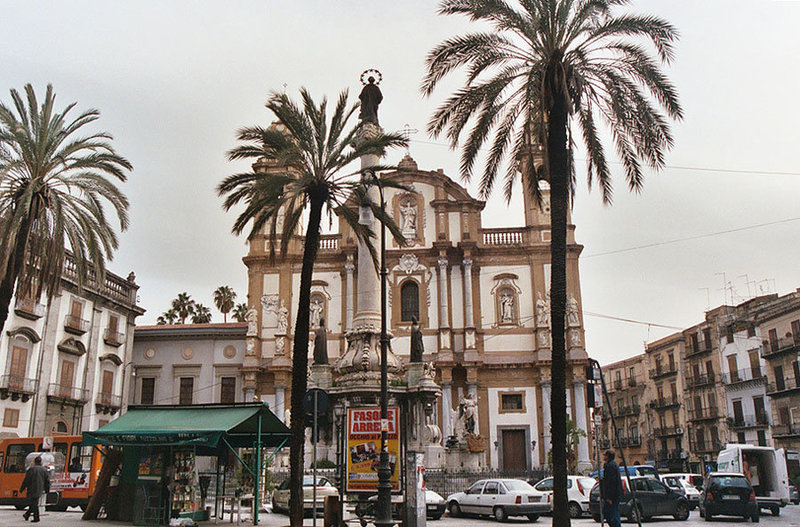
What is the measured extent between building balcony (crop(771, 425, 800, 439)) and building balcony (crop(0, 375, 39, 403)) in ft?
141

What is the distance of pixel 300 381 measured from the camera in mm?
16312

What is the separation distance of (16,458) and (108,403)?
1649 cm

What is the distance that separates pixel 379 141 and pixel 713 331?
44.5 meters

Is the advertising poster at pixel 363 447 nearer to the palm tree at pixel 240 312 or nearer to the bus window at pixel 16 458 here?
the bus window at pixel 16 458

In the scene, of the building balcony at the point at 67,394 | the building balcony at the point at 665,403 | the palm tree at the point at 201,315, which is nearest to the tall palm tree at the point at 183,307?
the palm tree at the point at 201,315

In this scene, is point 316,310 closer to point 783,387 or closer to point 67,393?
point 67,393

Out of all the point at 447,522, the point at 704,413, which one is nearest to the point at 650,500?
the point at 447,522

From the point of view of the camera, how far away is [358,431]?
1802cm

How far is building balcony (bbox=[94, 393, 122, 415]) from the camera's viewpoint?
40312 millimetres

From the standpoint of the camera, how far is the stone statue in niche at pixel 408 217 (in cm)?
4469

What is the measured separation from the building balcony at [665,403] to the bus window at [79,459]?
49246 mm

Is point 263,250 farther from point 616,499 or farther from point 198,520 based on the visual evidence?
point 616,499

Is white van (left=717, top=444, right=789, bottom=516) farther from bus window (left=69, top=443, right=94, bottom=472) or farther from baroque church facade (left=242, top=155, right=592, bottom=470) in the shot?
bus window (left=69, top=443, right=94, bottom=472)

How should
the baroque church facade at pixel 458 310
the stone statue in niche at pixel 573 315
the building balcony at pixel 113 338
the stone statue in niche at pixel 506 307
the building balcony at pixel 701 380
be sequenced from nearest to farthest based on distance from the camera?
the baroque church facade at pixel 458 310 → the stone statue in niche at pixel 573 315 → the building balcony at pixel 113 338 → the stone statue in niche at pixel 506 307 → the building balcony at pixel 701 380
